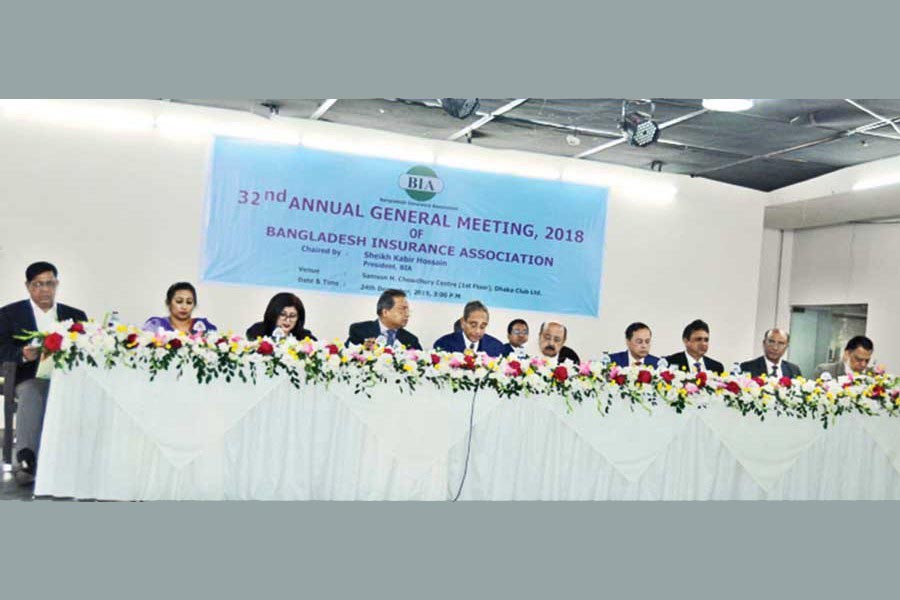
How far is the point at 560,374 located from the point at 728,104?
9.60ft

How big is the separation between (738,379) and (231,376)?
3121 millimetres

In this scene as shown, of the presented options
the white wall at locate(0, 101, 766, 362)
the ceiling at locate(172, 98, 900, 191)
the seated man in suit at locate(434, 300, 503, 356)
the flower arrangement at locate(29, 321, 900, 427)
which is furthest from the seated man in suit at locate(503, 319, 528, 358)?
the flower arrangement at locate(29, 321, 900, 427)

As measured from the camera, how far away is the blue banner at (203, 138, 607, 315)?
777 cm

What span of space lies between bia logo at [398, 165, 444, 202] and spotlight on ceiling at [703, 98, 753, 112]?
225 centimetres

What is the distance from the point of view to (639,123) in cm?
754

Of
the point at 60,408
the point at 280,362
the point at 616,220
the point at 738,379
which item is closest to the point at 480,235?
the point at 616,220

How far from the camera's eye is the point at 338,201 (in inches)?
312

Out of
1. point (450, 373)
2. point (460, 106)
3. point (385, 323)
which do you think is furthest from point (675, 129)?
point (450, 373)

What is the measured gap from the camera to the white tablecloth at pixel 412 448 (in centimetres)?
489

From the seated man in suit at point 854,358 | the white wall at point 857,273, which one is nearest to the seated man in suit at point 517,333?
the seated man in suit at point 854,358

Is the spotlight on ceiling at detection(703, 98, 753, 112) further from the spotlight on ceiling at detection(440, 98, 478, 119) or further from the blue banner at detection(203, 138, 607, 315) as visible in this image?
the spotlight on ceiling at detection(440, 98, 478, 119)

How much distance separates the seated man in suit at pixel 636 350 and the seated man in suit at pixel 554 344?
1.10 ft

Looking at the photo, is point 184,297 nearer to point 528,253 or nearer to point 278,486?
point 278,486

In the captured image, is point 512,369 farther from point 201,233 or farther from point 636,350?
point 201,233
